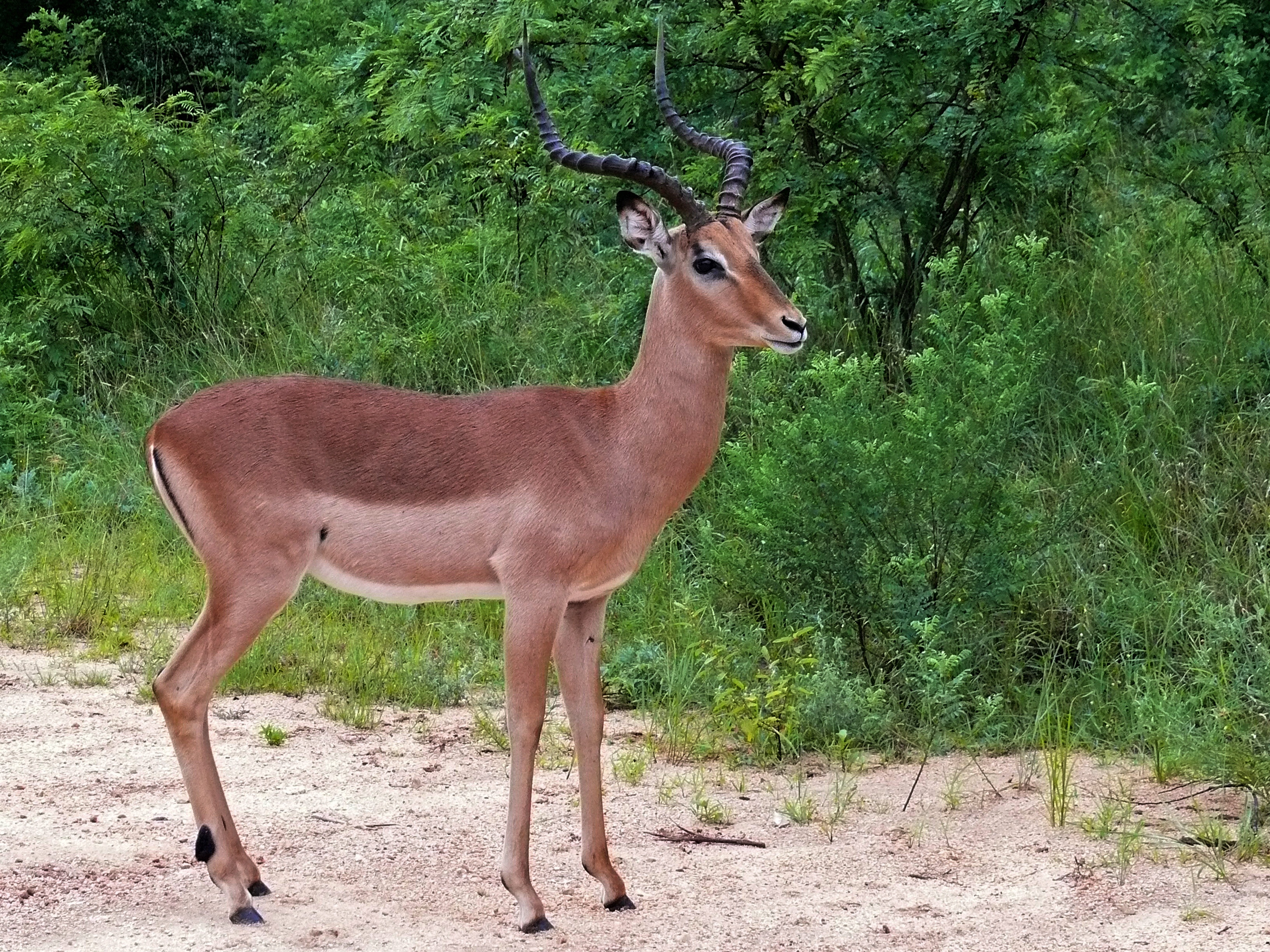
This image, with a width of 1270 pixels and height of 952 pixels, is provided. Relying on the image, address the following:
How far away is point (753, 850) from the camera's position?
515cm

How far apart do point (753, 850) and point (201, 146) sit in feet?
21.5

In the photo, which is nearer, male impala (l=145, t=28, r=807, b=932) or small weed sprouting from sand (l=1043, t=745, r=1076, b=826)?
male impala (l=145, t=28, r=807, b=932)

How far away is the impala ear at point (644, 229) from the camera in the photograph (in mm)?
4926

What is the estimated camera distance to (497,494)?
4656 millimetres

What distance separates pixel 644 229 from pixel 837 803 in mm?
1970

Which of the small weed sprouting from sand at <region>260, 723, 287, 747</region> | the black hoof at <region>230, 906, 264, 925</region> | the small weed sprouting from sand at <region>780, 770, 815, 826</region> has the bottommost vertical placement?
the small weed sprouting from sand at <region>260, 723, 287, 747</region>

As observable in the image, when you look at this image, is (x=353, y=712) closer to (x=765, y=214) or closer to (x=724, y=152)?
(x=765, y=214)

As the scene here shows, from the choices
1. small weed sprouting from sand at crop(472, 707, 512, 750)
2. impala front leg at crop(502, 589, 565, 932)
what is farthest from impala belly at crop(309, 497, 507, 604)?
small weed sprouting from sand at crop(472, 707, 512, 750)

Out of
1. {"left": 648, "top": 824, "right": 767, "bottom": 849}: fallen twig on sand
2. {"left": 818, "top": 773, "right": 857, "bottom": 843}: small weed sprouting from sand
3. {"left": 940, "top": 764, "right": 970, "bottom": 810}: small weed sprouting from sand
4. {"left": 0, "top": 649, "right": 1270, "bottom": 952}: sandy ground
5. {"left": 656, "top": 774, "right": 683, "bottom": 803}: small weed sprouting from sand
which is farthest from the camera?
{"left": 656, "top": 774, "right": 683, "bottom": 803}: small weed sprouting from sand

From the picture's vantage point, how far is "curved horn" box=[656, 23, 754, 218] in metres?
5.09

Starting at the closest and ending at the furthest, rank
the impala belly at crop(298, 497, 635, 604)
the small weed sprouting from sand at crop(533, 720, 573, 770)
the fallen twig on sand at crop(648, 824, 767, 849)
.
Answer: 1. the impala belly at crop(298, 497, 635, 604)
2. the fallen twig on sand at crop(648, 824, 767, 849)
3. the small weed sprouting from sand at crop(533, 720, 573, 770)

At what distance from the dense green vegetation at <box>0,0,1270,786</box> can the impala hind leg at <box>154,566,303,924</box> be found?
1.87 m

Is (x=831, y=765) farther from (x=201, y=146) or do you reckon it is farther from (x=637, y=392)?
(x=201, y=146)

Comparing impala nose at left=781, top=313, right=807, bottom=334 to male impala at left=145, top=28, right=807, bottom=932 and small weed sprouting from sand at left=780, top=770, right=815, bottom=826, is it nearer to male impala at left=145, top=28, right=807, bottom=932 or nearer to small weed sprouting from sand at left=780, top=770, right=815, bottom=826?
male impala at left=145, top=28, right=807, bottom=932
